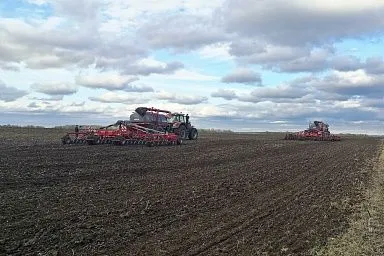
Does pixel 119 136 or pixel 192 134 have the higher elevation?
pixel 192 134

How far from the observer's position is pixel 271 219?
32.6 ft

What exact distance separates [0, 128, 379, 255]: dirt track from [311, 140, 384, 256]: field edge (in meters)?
0.22

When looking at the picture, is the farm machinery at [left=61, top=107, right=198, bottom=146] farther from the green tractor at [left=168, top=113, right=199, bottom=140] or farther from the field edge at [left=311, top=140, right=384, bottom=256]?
the field edge at [left=311, top=140, right=384, bottom=256]

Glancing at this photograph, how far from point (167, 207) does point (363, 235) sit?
401cm

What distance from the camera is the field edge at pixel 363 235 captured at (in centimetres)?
789

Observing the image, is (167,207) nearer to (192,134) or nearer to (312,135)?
(192,134)

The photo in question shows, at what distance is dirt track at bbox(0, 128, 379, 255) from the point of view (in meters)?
7.96

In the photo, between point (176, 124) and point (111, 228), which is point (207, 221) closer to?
point (111, 228)

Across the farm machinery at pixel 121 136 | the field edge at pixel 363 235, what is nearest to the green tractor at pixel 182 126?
the farm machinery at pixel 121 136

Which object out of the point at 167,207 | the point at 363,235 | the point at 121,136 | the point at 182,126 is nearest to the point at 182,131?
the point at 182,126

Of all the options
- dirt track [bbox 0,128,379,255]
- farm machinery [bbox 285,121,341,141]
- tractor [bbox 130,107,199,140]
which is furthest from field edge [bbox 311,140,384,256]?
farm machinery [bbox 285,121,341,141]

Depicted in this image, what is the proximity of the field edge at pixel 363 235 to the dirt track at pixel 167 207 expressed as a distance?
0.74 ft

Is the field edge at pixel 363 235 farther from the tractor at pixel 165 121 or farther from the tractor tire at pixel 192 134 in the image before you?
the tractor tire at pixel 192 134

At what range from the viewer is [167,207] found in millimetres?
10742
